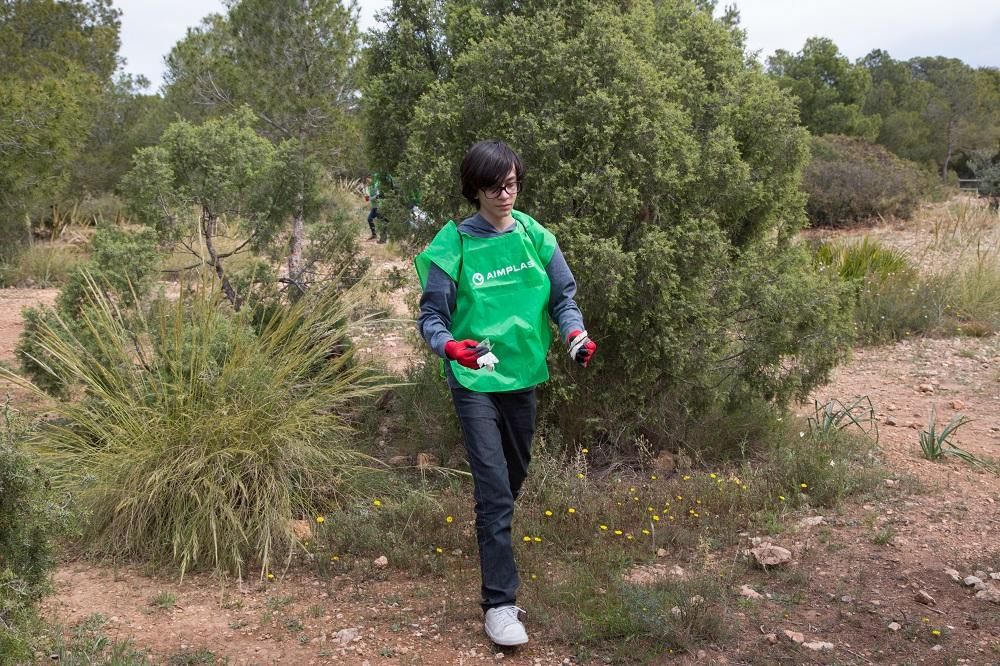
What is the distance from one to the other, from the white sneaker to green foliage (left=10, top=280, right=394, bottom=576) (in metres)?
1.08

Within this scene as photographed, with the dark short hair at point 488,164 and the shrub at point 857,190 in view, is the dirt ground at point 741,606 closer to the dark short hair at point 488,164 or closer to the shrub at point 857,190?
the dark short hair at point 488,164

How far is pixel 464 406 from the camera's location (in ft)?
10.8

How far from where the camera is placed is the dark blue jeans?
126 inches

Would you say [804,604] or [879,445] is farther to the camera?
[879,445]

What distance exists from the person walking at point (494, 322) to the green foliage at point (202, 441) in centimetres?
111

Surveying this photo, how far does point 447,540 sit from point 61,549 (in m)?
1.60

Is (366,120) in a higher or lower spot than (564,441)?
higher

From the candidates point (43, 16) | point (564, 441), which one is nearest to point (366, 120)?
point (564, 441)

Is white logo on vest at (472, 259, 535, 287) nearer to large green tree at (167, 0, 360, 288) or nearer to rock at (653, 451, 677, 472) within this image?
rock at (653, 451, 677, 472)

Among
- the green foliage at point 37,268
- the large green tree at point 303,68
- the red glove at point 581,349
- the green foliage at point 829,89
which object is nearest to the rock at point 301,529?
the red glove at point 581,349

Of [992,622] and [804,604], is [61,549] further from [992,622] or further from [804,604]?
[992,622]

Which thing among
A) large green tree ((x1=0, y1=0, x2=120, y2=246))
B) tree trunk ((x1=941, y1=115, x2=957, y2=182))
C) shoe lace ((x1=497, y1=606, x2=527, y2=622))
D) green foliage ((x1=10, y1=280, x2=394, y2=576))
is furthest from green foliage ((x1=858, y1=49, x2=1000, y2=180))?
shoe lace ((x1=497, y1=606, x2=527, y2=622))

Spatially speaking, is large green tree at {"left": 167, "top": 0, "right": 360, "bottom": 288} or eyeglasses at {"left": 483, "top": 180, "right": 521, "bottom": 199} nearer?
eyeglasses at {"left": 483, "top": 180, "right": 521, "bottom": 199}

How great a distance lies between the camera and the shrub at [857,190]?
14938mm
